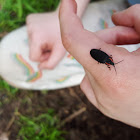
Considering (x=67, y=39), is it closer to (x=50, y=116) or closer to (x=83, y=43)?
(x=83, y=43)

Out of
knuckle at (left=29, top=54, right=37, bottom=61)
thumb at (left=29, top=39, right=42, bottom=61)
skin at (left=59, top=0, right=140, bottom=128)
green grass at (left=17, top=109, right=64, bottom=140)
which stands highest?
skin at (left=59, top=0, right=140, bottom=128)

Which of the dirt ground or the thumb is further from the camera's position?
the dirt ground

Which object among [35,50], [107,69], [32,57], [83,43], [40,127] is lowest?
[40,127]

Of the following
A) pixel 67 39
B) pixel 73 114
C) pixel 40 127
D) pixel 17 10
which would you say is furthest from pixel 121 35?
pixel 17 10

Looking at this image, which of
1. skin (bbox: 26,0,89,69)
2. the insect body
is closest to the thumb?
skin (bbox: 26,0,89,69)

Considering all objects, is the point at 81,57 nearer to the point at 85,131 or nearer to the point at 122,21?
the point at 122,21

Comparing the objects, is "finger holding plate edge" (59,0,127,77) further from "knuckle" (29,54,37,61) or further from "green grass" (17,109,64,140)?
"green grass" (17,109,64,140)

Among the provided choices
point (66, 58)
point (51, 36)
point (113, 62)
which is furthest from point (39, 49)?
point (113, 62)

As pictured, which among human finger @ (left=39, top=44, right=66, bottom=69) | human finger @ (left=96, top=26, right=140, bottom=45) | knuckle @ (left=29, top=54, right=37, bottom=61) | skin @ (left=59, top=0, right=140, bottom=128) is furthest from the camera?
knuckle @ (left=29, top=54, right=37, bottom=61)
